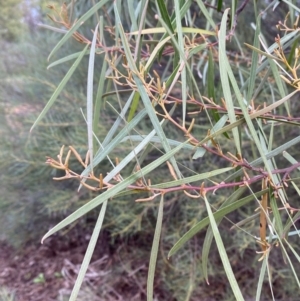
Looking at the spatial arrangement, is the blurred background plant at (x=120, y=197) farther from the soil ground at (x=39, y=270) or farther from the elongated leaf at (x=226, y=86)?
the elongated leaf at (x=226, y=86)

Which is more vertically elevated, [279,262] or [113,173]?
[113,173]

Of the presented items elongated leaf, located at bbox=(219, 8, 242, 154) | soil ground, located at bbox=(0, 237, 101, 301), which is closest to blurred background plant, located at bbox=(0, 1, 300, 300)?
soil ground, located at bbox=(0, 237, 101, 301)

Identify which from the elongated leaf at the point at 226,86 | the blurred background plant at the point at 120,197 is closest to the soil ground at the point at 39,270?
the blurred background plant at the point at 120,197

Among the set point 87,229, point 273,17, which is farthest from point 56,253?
point 273,17

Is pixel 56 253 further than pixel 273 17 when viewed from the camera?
Yes

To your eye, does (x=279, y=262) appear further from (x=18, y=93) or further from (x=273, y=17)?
(x=18, y=93)

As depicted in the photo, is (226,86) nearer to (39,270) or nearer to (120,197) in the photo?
(120,197)

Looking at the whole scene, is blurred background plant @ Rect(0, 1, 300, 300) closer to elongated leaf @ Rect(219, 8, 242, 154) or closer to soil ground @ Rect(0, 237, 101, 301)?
soil ground @ Rect(0, 237, 101, 301)

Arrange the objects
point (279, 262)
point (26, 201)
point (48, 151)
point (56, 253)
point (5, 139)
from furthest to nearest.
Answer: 1. point (56, 253)
2. point (26, 201)
3. point (5, 139)
4. point (48, 151)
5. point (279, 262)

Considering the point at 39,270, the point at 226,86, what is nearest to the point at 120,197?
the point at 39,270
